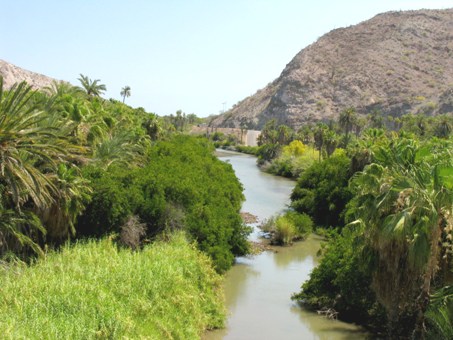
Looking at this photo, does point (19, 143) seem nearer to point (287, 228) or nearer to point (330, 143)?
point (287, 228)

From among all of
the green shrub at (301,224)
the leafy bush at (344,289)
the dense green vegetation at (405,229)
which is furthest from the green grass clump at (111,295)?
Answer: the green shrub at (301,224)

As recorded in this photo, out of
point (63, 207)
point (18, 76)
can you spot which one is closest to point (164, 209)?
point (63, 207)

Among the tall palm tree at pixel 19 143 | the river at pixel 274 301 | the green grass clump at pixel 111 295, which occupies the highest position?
the tall palm tree at pixel 19 143

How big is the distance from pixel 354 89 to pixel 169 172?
16459 cm

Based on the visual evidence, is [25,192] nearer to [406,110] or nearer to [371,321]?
[371,321]

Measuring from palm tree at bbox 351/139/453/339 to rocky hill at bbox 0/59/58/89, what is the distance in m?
107

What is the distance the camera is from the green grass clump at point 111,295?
13.3 metres

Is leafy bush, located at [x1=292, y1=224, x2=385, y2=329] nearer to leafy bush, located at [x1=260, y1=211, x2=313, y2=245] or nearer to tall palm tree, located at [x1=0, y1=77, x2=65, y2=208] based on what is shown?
tall palm tree, located at [x1=0, y1=77, x2=65, y2=208]

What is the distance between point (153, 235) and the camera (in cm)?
2636

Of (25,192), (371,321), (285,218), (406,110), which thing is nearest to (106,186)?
(25,192)

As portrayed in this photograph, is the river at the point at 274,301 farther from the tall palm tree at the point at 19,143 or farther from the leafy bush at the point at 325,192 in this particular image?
the tall palm tree at the point at 19,143

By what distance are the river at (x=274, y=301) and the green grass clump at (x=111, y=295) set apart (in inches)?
63.1

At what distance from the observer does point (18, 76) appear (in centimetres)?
12362

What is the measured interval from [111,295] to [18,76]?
119m
